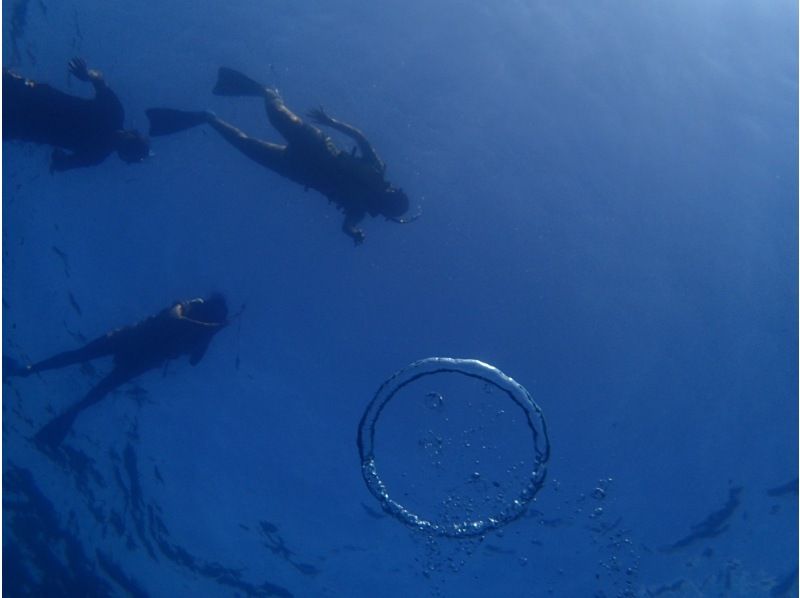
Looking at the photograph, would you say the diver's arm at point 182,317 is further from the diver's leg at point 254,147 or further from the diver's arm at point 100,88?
the diver's arm at point 100,88

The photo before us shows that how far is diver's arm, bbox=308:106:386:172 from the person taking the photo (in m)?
9.37

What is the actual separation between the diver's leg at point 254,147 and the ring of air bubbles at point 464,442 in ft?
14.9

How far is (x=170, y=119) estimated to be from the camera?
424 inches

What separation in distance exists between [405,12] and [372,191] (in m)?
4.71

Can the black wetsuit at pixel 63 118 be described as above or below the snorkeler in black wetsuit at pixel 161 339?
above

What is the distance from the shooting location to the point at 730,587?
58.1ft

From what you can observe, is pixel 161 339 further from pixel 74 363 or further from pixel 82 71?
pixel 82 71

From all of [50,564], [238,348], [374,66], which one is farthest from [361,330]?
[50,564]

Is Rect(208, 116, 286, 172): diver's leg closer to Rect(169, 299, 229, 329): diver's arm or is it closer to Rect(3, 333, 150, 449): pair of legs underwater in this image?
Rect(169, 299, 229, 329): diver's arm

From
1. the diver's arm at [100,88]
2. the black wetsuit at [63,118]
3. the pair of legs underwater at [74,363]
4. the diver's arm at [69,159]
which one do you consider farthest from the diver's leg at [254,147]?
the pair of legs underwater at [74,363]

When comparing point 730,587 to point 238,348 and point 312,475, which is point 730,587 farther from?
point 238,348

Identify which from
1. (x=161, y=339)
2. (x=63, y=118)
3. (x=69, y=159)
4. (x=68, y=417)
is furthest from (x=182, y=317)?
(x=68, y=417)

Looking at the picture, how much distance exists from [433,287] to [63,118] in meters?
8.02

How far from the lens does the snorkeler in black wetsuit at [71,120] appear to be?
10.1m
